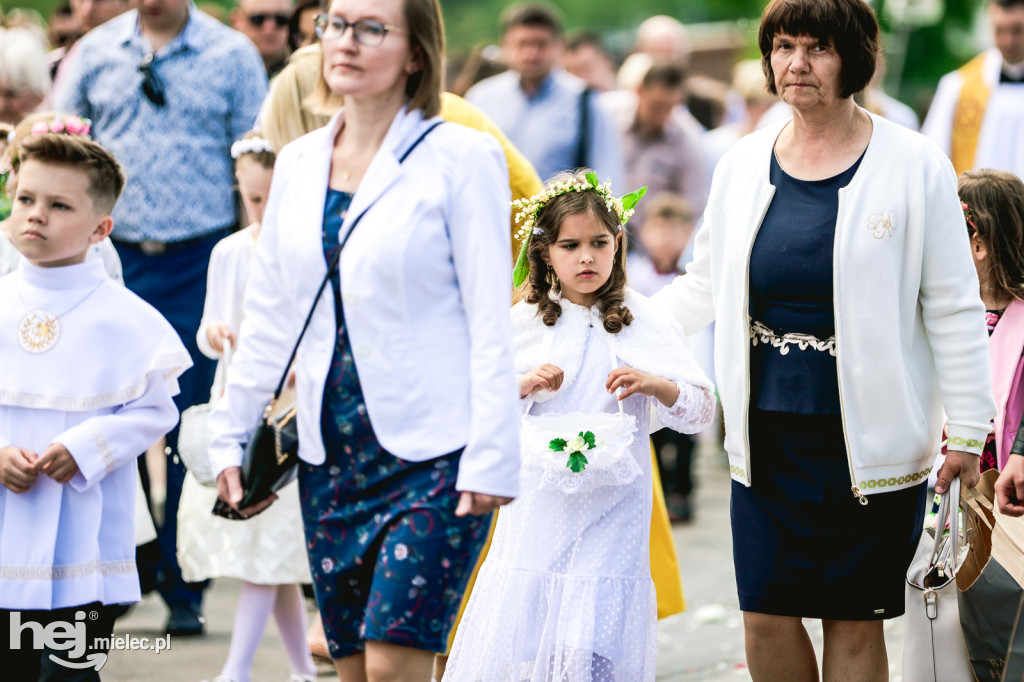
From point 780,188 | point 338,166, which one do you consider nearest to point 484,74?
point 780,188

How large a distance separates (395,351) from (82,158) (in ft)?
5.27

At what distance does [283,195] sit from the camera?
11.3 ft

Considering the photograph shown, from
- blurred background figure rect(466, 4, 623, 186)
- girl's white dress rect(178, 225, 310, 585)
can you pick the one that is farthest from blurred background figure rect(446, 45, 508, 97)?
girl's white dress rect(178, 225, 310, 585)

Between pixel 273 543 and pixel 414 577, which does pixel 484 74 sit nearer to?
pixel 273 543

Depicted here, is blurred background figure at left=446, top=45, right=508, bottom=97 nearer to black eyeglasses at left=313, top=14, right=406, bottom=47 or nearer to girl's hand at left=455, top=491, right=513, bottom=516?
black eyeglasses at left=313, top=14, right=406, bottom=47

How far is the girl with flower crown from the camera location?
4.29 meters

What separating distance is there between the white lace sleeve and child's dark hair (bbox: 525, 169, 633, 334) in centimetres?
29

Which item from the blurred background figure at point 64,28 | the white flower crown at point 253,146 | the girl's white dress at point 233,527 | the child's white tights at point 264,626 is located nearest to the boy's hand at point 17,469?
the girl's white dress at point 233,527

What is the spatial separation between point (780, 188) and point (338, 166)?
137cm

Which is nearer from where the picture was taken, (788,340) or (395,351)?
(395,351)

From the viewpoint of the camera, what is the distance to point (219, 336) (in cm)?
538

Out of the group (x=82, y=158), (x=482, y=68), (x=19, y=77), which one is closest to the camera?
(x=82, y=158)

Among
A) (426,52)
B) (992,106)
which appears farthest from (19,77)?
(992,106)

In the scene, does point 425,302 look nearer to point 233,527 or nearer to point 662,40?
point 233,527
